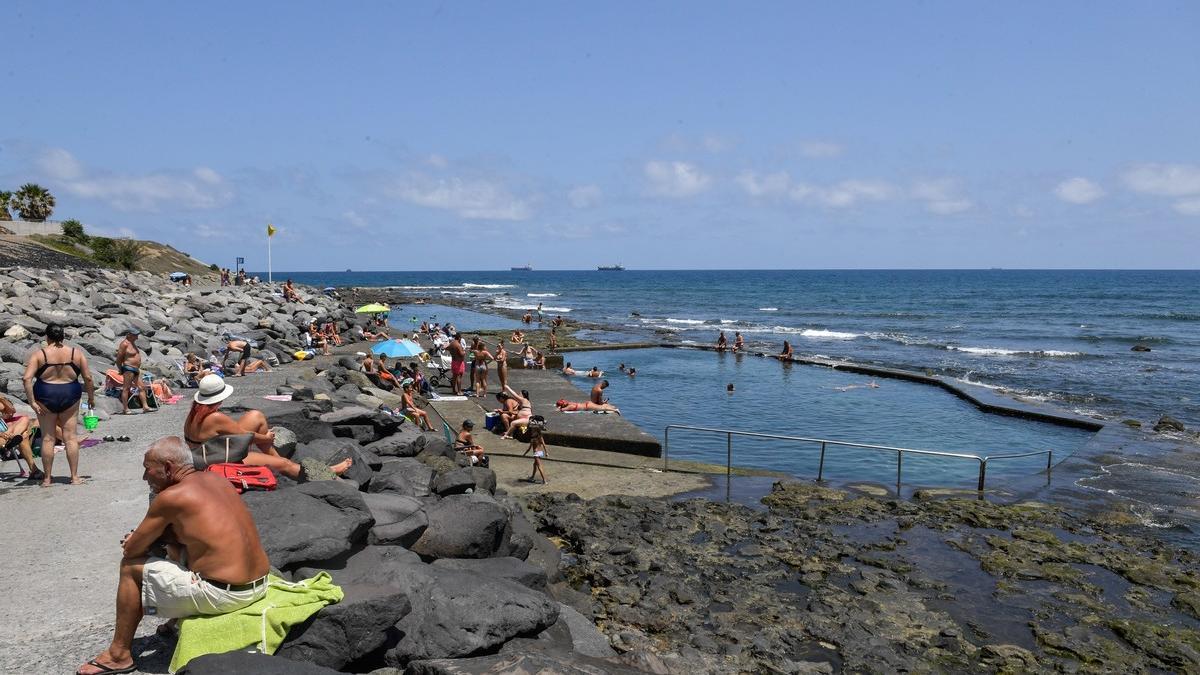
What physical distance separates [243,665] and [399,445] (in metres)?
7.03

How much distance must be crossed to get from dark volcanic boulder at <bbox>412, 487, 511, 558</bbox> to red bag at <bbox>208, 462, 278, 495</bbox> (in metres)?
1.57

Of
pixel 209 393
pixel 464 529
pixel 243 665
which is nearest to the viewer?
pixel 243 665

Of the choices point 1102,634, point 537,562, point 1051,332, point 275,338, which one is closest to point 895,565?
point 1102,634

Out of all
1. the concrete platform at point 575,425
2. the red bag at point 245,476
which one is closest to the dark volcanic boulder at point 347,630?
the red bag at point 245,476

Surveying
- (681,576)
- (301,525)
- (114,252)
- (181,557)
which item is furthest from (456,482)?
(114,252)

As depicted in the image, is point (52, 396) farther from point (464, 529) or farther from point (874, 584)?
point (874, 584)

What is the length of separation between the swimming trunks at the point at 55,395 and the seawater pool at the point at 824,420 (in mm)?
11686

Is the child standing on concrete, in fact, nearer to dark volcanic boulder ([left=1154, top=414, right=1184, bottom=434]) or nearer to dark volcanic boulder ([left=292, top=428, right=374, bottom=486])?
dark volcanic boulder ([left=292, top=428, right=374, bottom=486])

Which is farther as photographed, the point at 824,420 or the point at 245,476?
the point at 824,420

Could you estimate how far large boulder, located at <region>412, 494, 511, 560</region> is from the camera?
798 cm

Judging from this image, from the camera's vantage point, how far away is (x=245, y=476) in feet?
23.4

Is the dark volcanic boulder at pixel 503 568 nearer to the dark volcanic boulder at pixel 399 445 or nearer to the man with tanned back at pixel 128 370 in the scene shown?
the dark volcanic boulder at pixel 399 445

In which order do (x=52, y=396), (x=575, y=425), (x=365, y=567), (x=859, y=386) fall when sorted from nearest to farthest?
(x=365, y=567)
(x=52, y=396)
(x=575, y=425)
(x=859, y=386)

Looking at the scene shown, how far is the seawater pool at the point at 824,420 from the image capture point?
56.0 feet
